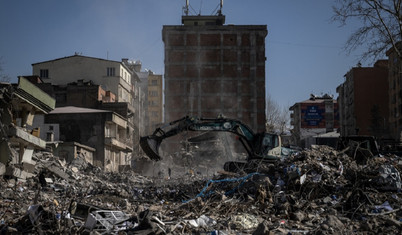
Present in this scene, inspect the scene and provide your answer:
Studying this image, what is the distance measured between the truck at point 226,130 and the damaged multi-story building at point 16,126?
5175 mm

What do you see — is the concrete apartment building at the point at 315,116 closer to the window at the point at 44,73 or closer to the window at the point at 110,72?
the window at the point at 110,72

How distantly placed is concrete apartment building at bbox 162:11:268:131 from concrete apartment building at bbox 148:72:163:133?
153ft

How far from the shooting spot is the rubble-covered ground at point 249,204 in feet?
26.6

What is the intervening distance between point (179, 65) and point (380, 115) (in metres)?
32.7

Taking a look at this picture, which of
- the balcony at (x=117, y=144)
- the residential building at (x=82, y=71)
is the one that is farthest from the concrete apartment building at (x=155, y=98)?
the balcony at (x=117, y=144)

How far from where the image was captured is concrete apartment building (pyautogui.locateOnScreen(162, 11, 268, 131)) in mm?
51562

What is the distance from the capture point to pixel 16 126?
64.8 ft

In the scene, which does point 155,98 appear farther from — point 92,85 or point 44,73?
point 92,85

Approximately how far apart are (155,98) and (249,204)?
90.3 meters

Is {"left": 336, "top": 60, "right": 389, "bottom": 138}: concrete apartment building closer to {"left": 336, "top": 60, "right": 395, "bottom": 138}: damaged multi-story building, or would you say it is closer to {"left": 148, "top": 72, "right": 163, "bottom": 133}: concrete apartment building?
{"left": 336, "top": 60, "right": 395, "bottom": 138}: damaged multi-story building

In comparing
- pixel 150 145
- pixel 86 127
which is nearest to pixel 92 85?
pixel 86 127

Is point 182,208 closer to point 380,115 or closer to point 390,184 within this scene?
point 390,184

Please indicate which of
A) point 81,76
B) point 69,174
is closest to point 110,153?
point 81,76

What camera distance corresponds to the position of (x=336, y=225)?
852cm
